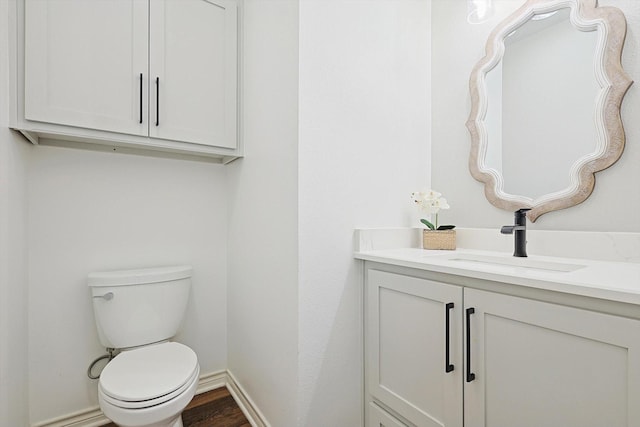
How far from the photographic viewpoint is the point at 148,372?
4.01 ft

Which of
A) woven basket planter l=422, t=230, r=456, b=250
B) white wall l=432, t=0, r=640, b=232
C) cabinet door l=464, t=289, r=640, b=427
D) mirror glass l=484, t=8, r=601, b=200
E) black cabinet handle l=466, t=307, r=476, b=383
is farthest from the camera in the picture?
woven basket planter l=422, t=230, r=456, b=250

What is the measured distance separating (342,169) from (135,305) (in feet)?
3.85

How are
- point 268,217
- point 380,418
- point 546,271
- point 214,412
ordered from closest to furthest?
point 546,271 < point 380,418 < point 268,217 < point 214,412

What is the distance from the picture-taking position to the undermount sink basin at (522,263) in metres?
1.05

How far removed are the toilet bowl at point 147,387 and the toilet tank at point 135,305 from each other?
0.12 m

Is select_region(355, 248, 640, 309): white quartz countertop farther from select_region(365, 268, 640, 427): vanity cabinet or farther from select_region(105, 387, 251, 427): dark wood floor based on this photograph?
select_region(105, 387, 251, 427): dark wood floor

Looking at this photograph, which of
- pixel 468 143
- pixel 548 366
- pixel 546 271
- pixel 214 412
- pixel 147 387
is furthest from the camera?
pixel 214 412

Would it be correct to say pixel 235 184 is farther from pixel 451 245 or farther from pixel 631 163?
pixel 631 163

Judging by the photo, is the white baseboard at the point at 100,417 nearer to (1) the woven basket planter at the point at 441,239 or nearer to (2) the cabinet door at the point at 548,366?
(2) the cabinet door at the point at 548,366

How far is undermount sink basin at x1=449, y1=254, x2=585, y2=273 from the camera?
1.05m

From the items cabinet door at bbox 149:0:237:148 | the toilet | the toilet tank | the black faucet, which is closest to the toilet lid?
the toilet

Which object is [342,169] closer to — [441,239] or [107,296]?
[441,239]

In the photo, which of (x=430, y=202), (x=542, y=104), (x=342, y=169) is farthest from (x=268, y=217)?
(x=542, y=104)

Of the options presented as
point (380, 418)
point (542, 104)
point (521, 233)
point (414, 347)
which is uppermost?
point (542, 104)
